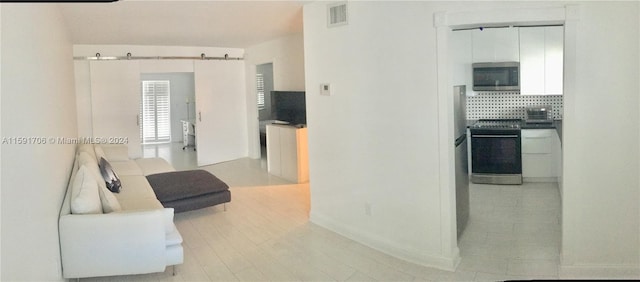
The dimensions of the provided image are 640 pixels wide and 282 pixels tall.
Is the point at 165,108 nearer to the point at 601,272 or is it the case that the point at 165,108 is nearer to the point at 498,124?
Result: the point at 498,124

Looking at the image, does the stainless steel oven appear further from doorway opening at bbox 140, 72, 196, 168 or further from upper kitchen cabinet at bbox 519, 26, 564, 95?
doorway opening at bbox 140, 72, 196, 168

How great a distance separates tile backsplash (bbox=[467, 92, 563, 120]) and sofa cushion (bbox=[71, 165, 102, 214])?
18.1ft

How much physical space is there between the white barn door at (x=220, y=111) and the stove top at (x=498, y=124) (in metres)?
4.49

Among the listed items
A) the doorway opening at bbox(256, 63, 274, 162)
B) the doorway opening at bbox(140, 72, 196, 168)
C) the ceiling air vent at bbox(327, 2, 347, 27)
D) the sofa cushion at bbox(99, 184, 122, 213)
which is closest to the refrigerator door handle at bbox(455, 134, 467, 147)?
the ceiling air vent at bbox(327, 2, 347, 27)

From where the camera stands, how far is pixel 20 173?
84.6 inches

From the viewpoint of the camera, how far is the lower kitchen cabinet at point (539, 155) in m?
6.71

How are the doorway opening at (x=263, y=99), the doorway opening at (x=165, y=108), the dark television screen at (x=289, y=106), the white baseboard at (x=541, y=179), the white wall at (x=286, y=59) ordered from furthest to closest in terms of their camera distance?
the doorway opening at (x=165, y=108)
the doorway opening at (x=263, y=99)
the white wall at (x=286, y=59)
the dark television screen at (x=289, y=106)
the white baseboard at (x=541, y=179)

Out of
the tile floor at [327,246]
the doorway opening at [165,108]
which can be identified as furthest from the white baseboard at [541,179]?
the doorway opening at [165,108]

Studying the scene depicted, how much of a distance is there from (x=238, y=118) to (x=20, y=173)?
7.47m

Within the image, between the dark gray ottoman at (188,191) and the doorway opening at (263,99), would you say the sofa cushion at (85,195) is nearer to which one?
the dark gray ottoman at (188,191)

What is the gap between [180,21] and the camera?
591cm

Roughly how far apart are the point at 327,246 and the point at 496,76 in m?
3.91

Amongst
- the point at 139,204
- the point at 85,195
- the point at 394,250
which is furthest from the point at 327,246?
the point at 85,195

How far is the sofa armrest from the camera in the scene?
346cm
